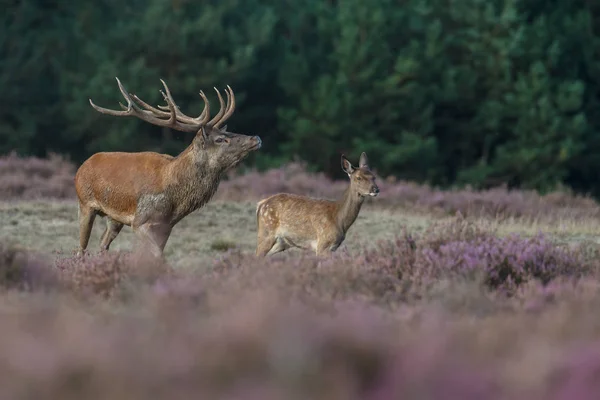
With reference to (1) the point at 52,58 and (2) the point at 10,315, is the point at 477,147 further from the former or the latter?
(2) the point at 10,315

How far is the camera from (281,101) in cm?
3488

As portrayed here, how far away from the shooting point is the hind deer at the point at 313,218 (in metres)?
11.2

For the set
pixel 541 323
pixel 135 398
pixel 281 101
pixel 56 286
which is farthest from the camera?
pixel 281 101

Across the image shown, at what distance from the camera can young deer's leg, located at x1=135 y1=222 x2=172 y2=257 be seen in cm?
1027

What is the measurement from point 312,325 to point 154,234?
19.6ft

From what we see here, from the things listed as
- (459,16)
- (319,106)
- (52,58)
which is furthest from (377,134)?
(52,58)

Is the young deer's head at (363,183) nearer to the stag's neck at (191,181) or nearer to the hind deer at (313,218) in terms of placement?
the hind deer at (313,218)

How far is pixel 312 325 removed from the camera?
455 cm

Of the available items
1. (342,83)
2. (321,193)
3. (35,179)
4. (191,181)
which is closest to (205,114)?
(191,181)

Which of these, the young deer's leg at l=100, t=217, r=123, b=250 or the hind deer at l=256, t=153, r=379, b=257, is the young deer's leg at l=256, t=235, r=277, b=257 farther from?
the young deer's leg at l=100, t=217, r=123, b=250

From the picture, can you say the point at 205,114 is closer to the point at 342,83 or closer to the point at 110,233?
the point at 110,233

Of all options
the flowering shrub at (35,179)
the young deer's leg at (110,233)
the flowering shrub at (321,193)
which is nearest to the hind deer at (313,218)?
the young deer's leg at (110,233)

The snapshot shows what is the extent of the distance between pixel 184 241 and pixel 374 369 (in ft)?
36.2

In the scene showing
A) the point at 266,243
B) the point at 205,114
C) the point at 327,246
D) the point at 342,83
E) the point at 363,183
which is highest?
the point at 205,114
